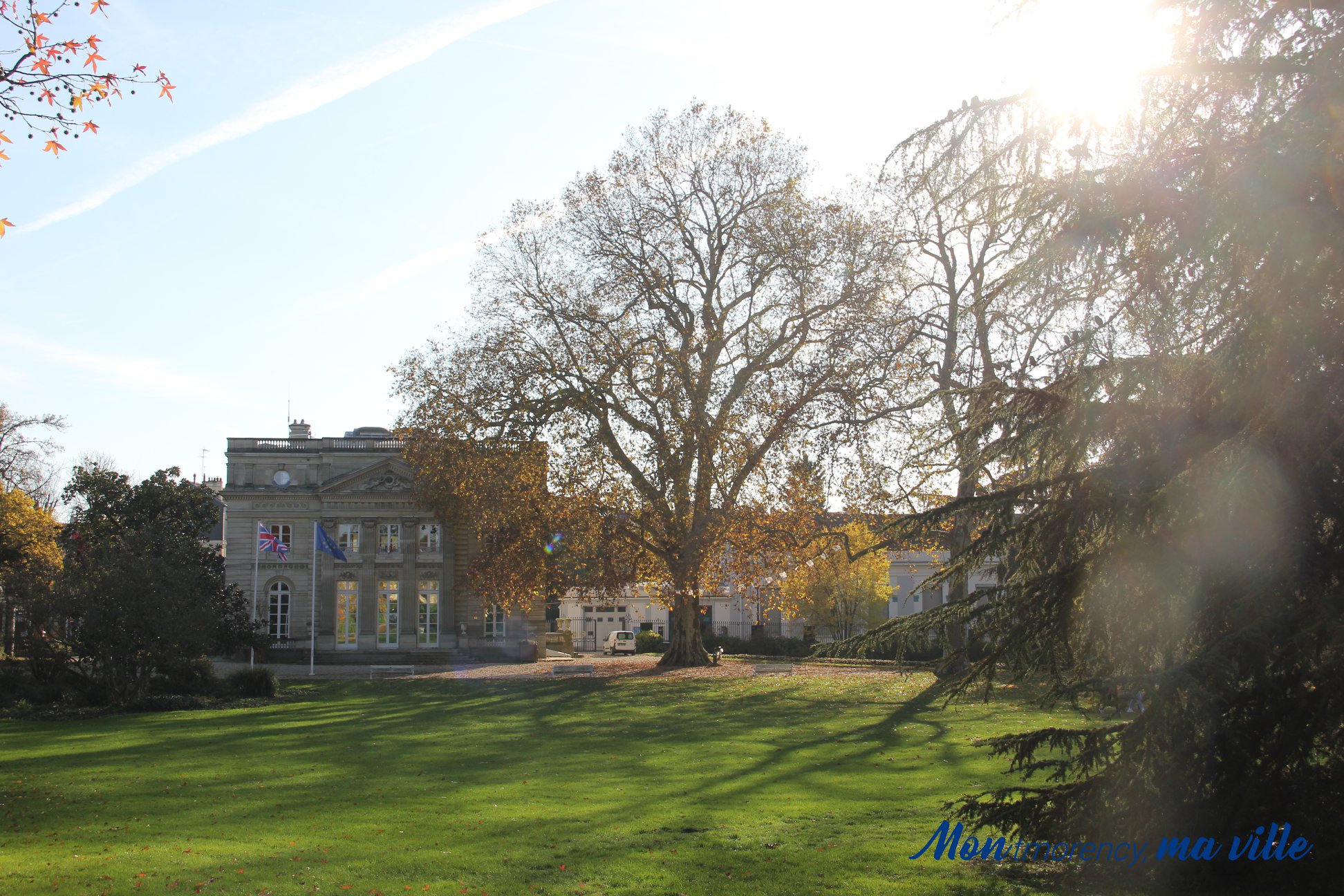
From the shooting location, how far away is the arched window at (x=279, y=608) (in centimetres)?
5116

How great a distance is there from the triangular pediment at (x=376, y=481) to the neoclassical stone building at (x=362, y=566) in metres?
0.05

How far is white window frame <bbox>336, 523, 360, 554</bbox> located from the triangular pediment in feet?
5.17

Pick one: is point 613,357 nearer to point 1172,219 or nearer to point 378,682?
point 378,682

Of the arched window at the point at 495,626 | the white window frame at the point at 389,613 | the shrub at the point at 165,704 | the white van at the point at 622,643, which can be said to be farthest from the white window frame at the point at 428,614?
the shrub at the point at 165,704

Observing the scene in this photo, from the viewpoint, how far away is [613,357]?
110ft

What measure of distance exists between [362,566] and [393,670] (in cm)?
1285

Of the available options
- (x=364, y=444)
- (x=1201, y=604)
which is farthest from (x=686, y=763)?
(x=364, y=444)

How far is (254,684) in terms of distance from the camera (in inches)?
1166

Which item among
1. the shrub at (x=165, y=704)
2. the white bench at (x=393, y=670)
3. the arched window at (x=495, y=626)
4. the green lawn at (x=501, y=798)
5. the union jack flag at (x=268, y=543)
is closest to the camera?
the green lawn at (x=501, y=798)

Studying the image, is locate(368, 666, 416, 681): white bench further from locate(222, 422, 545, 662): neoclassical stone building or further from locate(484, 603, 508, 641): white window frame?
locate(484, 603, 508, 641): white window frame

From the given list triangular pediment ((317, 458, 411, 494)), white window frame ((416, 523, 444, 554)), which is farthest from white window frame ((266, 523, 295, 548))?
white window frame ((416, 523, 444, 554))

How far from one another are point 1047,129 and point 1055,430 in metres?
2.41

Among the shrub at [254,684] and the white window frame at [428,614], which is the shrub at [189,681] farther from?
the white window frame at [428,614]

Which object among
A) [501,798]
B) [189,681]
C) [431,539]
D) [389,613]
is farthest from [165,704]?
[431,539]
